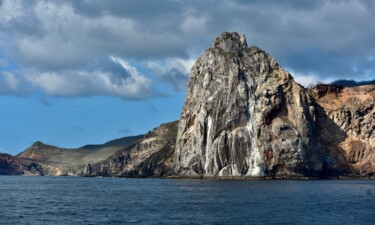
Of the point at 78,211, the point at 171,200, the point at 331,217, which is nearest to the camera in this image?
the point at 331,217

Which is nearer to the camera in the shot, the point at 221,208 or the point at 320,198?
the point at 221,208

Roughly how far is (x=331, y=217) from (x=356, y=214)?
6.40m

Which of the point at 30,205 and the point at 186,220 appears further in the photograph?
the point at 30,205

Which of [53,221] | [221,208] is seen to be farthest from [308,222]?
[53,221]

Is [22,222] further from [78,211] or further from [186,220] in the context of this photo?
[186,220]

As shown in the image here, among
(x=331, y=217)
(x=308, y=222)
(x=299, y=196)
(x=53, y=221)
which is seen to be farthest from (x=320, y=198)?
(x=53, y=221)

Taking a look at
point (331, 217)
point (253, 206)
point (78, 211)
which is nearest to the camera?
point (331, 217)

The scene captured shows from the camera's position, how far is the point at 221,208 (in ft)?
293

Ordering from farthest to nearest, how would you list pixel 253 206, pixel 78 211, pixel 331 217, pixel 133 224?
pixel 253 206
pixel 78 211
pixel 331 217
pixel 133 224

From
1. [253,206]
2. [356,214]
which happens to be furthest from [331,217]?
[253,206]

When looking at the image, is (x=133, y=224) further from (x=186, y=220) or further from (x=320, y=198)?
(x=320, y=198)

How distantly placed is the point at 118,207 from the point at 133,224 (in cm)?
2342

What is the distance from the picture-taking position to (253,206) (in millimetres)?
92250

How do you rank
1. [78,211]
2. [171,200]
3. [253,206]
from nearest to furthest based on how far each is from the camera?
[78,211] → [253,206] → [171,200]
